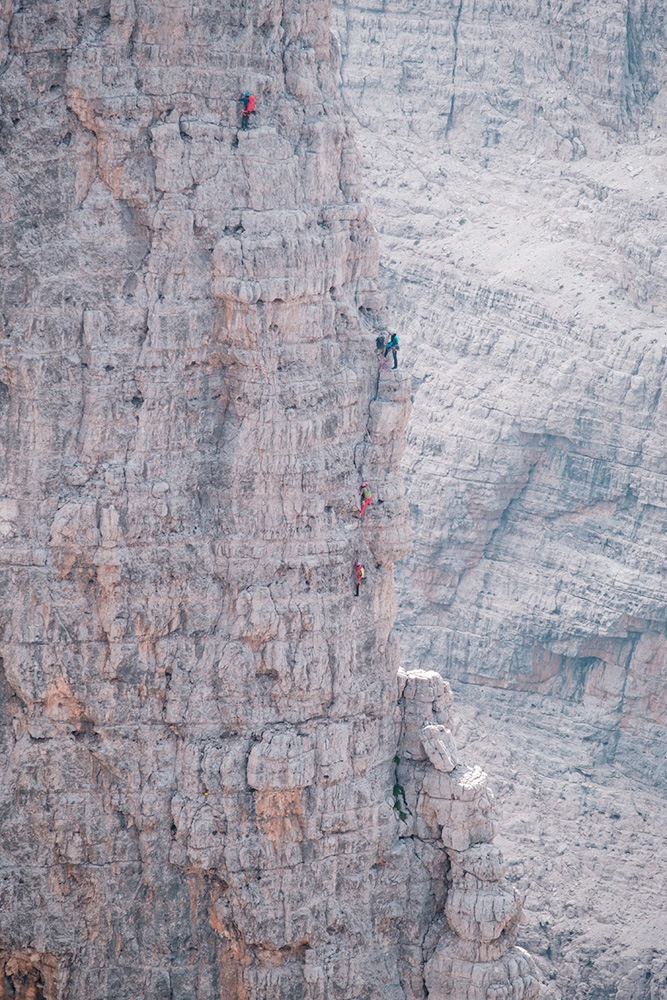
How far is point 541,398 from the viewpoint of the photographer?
5909cm

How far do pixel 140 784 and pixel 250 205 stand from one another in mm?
9679

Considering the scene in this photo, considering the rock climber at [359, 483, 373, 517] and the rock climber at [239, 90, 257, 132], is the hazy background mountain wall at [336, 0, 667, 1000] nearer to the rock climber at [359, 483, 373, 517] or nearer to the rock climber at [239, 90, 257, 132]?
the rock climber at [359, 483, 373, 517]

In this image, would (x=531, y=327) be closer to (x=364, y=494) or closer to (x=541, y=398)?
(x=541, y=398)

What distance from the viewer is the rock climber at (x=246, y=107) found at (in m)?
40.0

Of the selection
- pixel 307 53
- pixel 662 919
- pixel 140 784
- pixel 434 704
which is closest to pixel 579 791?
pixel 662 919

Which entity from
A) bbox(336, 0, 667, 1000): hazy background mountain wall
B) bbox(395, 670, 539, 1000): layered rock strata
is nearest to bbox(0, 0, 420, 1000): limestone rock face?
bbox(395, 670, 539, 1000): layered rock strata

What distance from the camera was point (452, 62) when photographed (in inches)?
2488

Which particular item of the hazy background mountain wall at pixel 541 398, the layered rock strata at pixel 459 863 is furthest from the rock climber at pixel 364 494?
the hazy background mountain wall at pixel 541 398

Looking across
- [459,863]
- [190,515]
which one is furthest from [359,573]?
[459,863]

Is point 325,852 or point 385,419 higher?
point 385,419

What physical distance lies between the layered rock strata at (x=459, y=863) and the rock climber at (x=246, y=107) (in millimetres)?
9970

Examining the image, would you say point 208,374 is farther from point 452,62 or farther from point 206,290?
point 452,62

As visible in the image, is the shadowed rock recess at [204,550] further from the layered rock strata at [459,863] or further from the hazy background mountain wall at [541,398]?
the hazy background mountain wall at [541,398]

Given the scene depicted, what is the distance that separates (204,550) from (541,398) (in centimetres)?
1976
